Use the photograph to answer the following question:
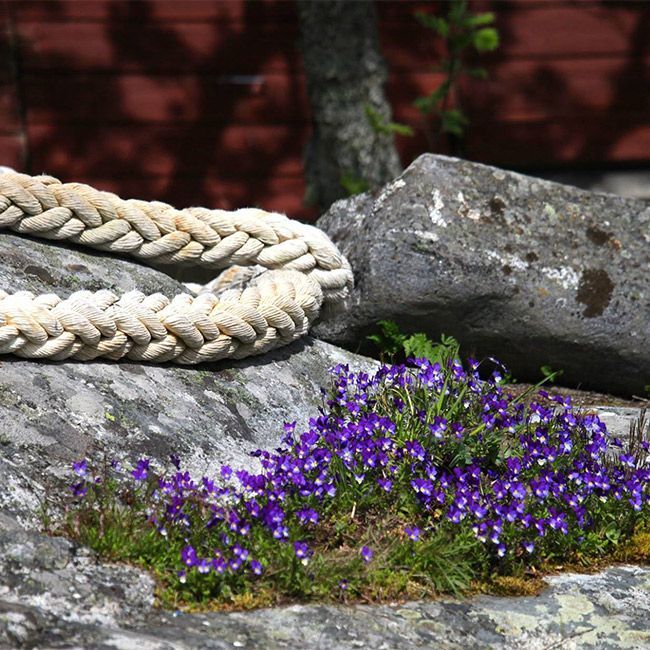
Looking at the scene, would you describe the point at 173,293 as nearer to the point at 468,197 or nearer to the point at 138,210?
the point at 138,210

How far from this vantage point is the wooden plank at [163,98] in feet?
27.5

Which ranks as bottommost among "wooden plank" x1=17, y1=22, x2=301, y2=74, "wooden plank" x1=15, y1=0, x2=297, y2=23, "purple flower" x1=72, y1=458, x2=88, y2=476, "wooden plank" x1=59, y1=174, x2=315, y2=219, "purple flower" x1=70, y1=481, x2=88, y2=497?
"wooden plank" x1=59, y1=174, x2=315, y2=219

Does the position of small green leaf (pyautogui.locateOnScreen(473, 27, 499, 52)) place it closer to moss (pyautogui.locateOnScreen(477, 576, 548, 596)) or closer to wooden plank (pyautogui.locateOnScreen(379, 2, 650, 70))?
wooden plank (pyautogui.locateOnScreen(379, 2, 650, 70))

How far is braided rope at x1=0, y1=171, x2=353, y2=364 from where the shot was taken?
2891 mm

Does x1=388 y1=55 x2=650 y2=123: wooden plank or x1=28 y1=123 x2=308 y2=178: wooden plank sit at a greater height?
x1=388 y1=55 x2=650 y2=123: wooden plank

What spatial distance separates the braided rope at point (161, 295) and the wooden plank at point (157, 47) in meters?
5.14

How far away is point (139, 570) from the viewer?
2355 mm

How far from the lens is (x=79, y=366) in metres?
2.98

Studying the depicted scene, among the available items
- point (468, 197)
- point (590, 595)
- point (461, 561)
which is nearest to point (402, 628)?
point (461, 561)

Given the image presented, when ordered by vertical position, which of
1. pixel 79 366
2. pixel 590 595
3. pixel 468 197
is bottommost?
pixel 590 595

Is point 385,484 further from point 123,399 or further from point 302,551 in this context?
point 123,399

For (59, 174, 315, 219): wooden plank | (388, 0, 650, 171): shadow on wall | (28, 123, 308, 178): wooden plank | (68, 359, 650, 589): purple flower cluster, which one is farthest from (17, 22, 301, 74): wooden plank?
(68, 359, 650, 589): purple flower cluster

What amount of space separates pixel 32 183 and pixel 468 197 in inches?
68.8

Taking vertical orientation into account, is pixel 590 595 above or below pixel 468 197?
below
